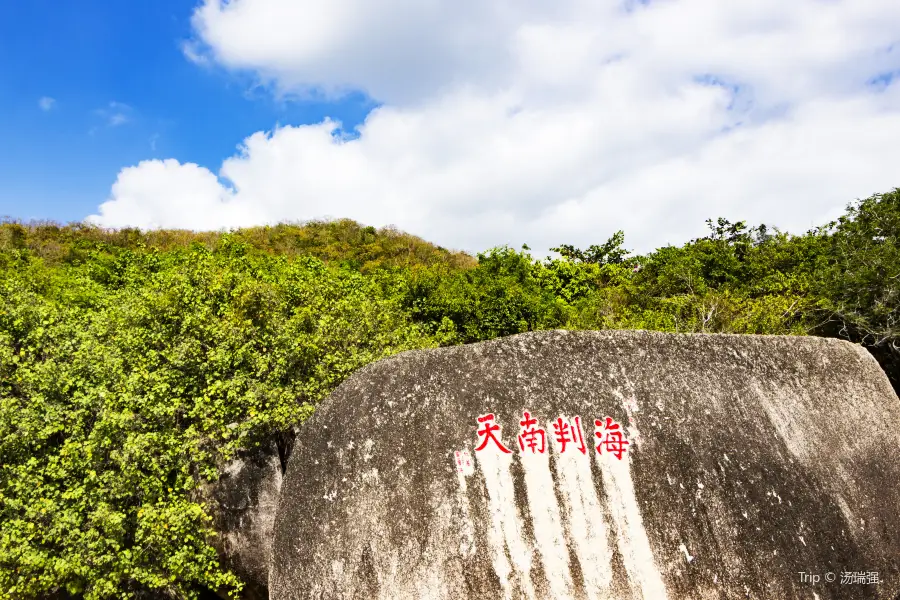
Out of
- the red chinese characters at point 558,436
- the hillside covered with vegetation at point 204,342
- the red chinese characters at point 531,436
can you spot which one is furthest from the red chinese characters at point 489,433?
the hillside covered with vegetation at point 204,342

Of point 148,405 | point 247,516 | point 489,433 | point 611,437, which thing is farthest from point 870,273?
point 148,405

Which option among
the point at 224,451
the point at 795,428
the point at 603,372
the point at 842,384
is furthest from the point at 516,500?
the point at 842,384

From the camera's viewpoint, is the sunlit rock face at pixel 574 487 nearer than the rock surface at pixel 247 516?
Yes

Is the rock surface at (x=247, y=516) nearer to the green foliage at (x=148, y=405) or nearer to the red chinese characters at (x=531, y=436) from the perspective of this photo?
the green foliage at (x=148, y=405)

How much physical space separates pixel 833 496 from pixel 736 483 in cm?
165

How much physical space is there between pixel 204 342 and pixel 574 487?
303 inches

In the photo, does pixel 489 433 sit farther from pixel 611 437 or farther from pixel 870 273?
pixel 870 273

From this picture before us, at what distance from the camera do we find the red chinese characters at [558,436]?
20.1 ft

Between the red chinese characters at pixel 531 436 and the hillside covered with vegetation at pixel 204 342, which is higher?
the hillside covered with vegetation at pixel 204 342

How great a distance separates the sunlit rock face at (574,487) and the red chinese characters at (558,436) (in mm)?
24

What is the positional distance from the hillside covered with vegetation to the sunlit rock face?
2.83 meters

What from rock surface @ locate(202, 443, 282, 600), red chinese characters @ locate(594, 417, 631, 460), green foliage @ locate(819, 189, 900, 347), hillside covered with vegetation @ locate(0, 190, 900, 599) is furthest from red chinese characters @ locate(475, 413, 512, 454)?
green foliage @ locate(819, 189, 900, 347)

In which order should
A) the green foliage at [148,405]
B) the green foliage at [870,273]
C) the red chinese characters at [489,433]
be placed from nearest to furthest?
the red chinese characters at [489,433] < the green foliage at [148,405] < the green foliage at [870,273]

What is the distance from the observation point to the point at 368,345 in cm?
1110
